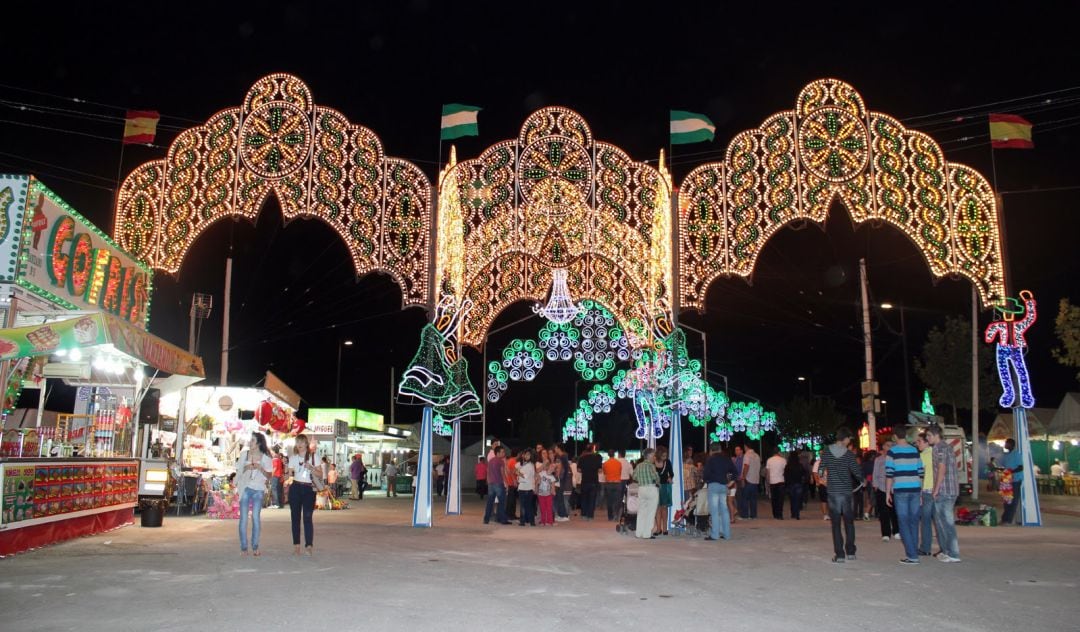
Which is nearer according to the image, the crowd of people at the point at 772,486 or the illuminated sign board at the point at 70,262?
the crowd of people at the point at 772,486

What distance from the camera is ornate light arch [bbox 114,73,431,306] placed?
16.7 meters

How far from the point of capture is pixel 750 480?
20219mm

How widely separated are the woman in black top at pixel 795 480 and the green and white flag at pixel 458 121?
34.6 feet

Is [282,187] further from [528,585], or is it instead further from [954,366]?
[954,366]

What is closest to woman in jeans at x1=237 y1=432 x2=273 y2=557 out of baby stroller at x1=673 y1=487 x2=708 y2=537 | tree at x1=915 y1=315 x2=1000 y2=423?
baby stroller at x1=673 y1=487 x2=708 y2=537

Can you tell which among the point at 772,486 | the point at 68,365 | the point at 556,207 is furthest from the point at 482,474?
the point at 68,365

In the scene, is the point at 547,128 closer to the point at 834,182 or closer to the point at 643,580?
the point at 834,182

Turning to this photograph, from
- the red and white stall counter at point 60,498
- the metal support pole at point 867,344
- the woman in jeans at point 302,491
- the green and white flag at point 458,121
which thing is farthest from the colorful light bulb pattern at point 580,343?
the woman in jeans at point 302,491

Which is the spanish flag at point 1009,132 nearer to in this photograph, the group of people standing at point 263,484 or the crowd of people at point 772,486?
the crowd of people at point 772,486

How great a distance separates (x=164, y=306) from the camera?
124ft

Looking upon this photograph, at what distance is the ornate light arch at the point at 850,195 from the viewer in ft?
56.7

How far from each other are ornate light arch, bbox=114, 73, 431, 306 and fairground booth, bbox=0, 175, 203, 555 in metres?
1.08

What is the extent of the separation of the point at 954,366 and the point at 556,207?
3192 cm

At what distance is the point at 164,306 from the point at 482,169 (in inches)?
965
